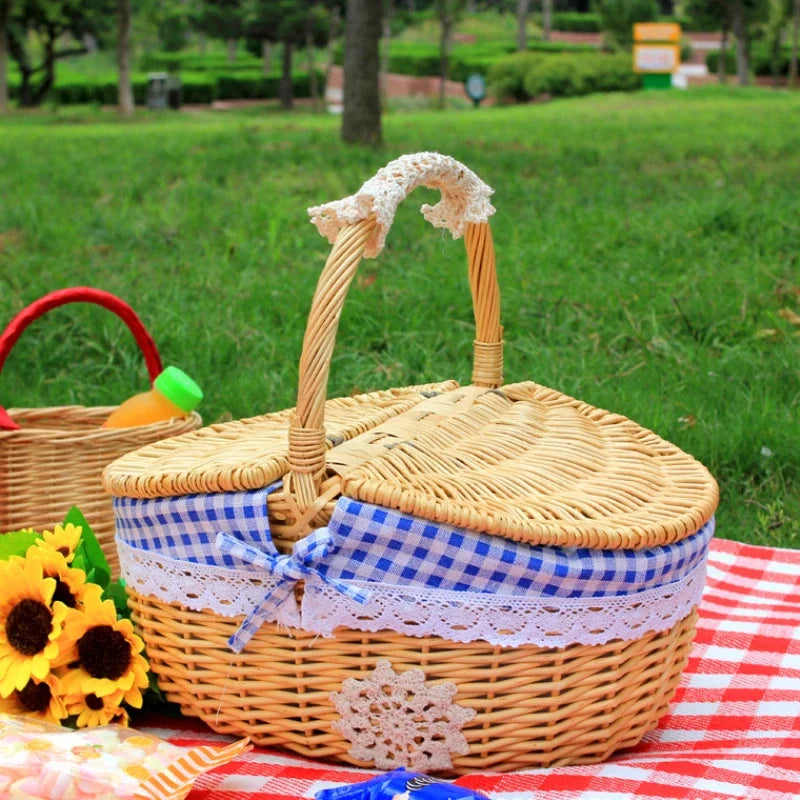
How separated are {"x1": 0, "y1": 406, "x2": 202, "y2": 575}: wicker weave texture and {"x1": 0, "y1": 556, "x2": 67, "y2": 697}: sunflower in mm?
648

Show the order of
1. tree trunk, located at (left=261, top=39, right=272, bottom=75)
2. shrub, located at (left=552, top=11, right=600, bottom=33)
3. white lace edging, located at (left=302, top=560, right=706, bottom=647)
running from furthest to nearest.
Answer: shrub, located at (left=552, top=11, right=600, bottom=33) < tree trunk, located at (left=261, top=39, right=272, bottom=75) < white lace edging, located at (left=302, top=560, right=706, bottom=647)

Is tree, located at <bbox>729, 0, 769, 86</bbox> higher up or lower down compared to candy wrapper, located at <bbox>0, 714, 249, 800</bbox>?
higher up

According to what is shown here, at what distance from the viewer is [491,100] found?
2544 centimetres

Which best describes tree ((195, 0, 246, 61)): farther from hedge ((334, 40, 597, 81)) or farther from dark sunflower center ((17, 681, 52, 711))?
dark sunflower center ((17, 681, 52, 711))

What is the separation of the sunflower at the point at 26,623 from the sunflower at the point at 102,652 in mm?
28

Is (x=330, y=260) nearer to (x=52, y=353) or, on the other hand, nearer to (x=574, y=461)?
(x=574, y=461)

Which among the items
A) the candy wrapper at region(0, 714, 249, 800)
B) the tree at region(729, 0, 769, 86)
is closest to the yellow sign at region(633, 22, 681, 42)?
the tree at region(729, 0, 769, 86)

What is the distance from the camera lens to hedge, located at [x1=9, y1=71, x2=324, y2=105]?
79.4 ft

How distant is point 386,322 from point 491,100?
74.4 ft

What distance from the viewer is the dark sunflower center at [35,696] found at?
1524 mm

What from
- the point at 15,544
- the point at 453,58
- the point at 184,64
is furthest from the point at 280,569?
the point at 184,64

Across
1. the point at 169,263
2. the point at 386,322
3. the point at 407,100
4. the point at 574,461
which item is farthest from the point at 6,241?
the point at 407,100

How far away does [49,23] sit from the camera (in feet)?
71.2

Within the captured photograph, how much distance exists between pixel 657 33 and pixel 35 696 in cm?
2594
